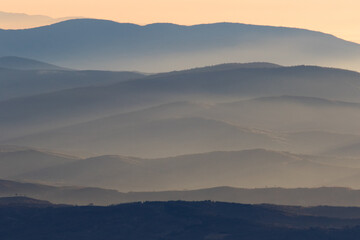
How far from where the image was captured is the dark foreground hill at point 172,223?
5931 cm

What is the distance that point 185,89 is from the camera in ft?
623

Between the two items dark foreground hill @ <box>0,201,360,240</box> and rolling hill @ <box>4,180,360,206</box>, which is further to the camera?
rolling hill @ <box>4,180,360,206</box>

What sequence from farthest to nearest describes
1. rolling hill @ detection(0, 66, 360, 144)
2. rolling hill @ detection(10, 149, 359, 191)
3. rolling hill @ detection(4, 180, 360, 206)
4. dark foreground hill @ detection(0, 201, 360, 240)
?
rolling hill @ detection(0, 66, 360, 144) → rolling hill @ detection(10, 149, 359, 191) → rolling hill @ detection(4, 180, 360, 206) → dark foreground hill @ detection(0, 201, 360, 240)

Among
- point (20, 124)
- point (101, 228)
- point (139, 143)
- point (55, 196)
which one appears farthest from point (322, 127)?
point (101, 228)

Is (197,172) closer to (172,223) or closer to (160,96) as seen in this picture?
(172,223)

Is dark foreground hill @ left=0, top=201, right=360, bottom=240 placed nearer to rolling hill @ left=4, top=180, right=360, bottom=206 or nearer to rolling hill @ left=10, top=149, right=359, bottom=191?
rolling hill @ left=4, top=180, right=360, bottom=206

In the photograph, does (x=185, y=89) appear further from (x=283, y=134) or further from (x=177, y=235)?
(x=177, y=235)

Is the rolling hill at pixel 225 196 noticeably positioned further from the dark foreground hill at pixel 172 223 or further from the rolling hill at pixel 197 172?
the rolling hill at pixel 197 172

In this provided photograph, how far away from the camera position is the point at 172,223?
2450 inches

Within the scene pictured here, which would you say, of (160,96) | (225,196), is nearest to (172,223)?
(225,196)

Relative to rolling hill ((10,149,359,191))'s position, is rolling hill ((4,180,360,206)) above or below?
below

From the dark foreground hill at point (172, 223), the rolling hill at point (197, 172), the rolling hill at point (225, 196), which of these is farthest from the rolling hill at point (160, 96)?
the dark foreground hill at point (172, 223)

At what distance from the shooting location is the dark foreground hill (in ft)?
195

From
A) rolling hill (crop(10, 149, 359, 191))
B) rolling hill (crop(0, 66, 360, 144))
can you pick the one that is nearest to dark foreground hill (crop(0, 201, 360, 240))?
rolling hill (crop(10, 149, 359, 191))
